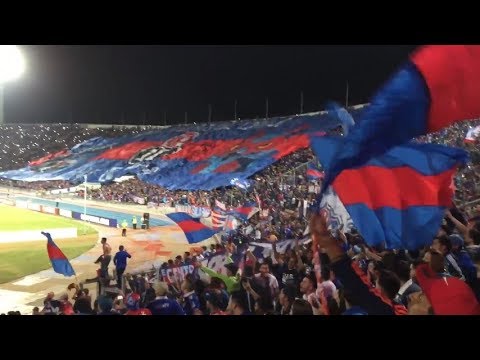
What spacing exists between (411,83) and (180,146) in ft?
6.63

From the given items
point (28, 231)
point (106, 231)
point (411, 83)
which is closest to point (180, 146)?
point (106, 231)

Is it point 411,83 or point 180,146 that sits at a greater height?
point 411,83

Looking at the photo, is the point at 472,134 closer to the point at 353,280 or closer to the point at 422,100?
the point at 422,100

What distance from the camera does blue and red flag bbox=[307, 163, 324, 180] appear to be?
388cm

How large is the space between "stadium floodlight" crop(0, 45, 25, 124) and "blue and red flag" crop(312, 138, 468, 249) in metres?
2.74

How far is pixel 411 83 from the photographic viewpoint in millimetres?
3719

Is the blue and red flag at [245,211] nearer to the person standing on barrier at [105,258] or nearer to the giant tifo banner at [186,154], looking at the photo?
the giant tifo banner at [186,154]

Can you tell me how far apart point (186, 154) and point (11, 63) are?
1.69 m

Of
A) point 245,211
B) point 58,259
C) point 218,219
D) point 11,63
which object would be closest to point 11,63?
point 11,63

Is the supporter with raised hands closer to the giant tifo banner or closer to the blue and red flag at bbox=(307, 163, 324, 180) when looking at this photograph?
the blue and red flag at bbox=(307, 163, 324, 180)

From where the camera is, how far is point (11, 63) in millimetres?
4094

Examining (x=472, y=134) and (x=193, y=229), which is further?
(x=193, y=229)

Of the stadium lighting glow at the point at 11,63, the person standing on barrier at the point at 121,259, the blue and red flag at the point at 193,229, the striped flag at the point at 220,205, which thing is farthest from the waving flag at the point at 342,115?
the stadium lighting glow at the point at 11,63
